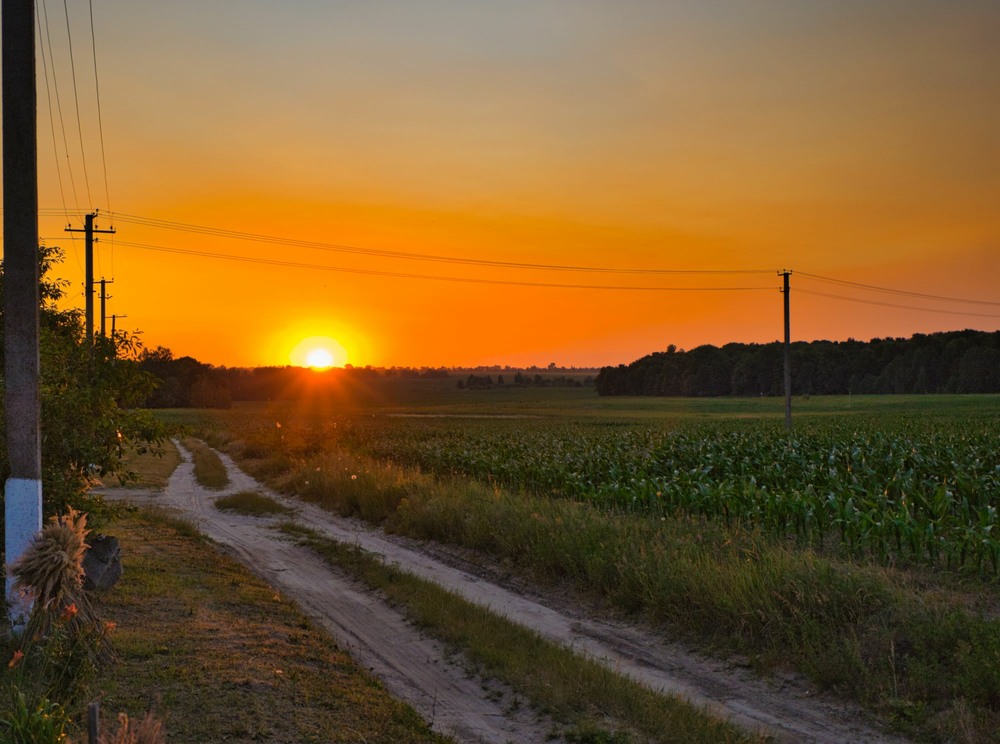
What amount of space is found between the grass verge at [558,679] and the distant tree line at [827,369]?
11760cm

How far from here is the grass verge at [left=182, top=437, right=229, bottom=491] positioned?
105ft

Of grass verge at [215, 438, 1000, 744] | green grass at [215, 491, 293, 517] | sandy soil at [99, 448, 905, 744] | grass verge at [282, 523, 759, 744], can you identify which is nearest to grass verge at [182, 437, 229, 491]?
green grass at [215, 491, 293, 517]

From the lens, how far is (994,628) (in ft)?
27.7

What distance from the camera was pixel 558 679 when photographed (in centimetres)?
856

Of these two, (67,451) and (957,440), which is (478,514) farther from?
(957,440)

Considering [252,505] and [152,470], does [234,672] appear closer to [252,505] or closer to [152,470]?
[252,505]

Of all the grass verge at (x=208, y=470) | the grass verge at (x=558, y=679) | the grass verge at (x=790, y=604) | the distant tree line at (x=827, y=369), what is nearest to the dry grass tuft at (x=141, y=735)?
the grass verge at (x=558, y=679)

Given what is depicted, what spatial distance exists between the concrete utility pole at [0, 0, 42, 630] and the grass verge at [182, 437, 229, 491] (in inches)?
881

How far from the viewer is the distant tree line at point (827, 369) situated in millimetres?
114394

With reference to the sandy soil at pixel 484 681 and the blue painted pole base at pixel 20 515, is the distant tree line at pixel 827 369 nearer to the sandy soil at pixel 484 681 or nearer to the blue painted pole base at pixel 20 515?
the sandy soil at pixel 484 681

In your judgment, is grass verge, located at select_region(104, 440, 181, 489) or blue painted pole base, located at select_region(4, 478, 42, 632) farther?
grass verge, located at select_region(104, 440, 181, 489)

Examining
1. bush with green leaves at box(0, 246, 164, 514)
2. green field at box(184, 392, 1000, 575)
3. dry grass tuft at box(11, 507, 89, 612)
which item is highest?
bush with green leaves at box(0, 246, 164, 514)

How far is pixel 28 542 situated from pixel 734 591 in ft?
27.7

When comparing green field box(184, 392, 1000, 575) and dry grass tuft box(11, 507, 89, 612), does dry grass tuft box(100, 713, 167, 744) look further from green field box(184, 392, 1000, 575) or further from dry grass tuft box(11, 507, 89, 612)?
green field box(184, 392, 1000, 575)
